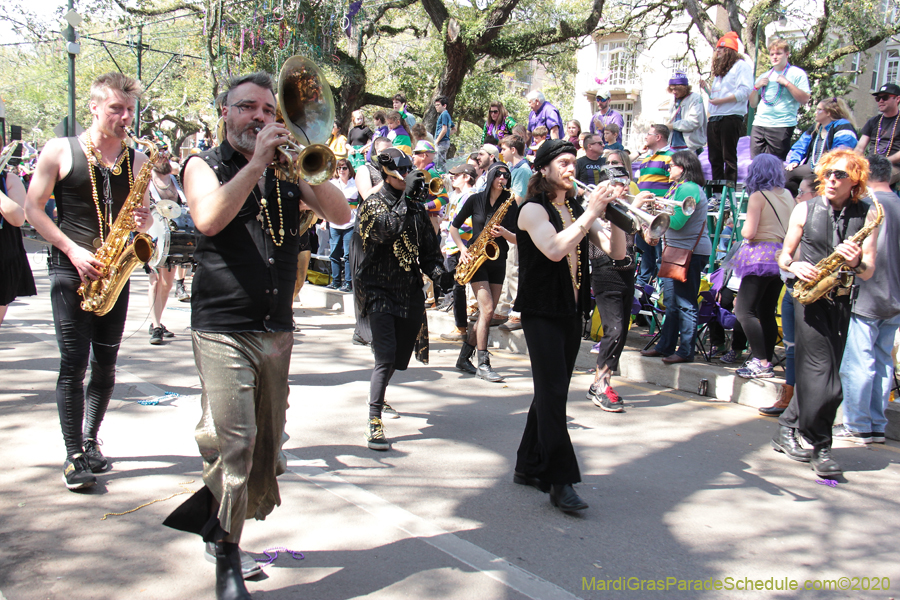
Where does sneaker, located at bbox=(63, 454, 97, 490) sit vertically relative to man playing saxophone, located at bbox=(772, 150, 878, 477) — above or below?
below

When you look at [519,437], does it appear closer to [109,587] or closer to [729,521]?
[729,521]

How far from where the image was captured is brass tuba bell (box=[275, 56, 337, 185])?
2.71 metres

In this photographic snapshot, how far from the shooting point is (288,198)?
3.00 m

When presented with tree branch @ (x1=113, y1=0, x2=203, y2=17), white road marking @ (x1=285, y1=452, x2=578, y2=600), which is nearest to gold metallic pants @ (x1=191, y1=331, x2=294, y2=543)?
white road marking @ (x1=285, y1=452, x2=578, y2=600)

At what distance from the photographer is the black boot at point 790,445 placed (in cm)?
498

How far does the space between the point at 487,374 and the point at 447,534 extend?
136 inches

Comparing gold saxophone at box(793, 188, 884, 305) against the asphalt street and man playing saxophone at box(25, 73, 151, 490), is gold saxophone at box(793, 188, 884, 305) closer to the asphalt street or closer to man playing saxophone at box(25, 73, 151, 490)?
the asphalt street

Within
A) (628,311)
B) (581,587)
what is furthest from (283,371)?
(628,311)

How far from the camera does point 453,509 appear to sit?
3.95 meters

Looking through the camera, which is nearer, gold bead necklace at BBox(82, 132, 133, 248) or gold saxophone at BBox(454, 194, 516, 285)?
gold bead necklace at BBox(82, 132, 133, 248)

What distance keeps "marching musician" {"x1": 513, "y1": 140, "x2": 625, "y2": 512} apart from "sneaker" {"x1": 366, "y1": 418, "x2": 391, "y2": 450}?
1.08 metres

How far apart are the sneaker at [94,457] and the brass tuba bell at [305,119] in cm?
243

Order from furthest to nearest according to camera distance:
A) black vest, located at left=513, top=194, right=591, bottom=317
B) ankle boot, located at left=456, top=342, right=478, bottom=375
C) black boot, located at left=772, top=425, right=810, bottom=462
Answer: ankle boot, located at left=456, top=342, right=478, bottom=375, black boot, located at left=772, top=425, right=810, bottom=462, black vest, located at left=513, top=194, right=591, bottom=317

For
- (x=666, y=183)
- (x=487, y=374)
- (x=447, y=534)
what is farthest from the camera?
(x=666, y=183)
